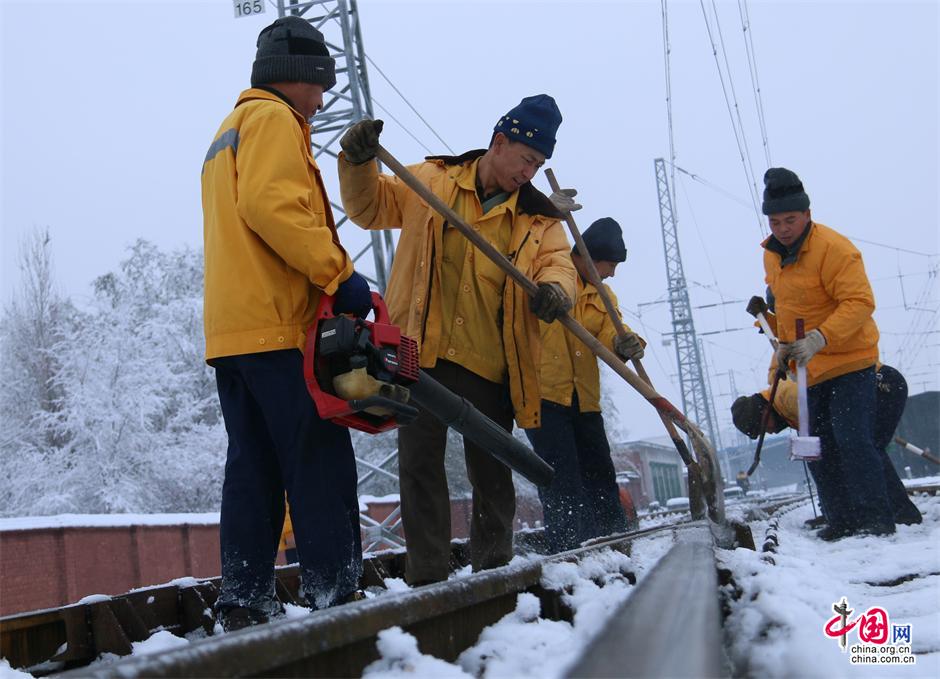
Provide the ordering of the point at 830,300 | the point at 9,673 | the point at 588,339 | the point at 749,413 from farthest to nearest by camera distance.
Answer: the point at 749,413 < the point at 830,300 < the point at 588,339 < the point at 9,673

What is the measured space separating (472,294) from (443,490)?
809mm

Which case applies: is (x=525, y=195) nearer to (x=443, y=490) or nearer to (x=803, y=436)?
(x=443, y=490)

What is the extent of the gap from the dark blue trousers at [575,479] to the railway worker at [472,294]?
2.95 feet

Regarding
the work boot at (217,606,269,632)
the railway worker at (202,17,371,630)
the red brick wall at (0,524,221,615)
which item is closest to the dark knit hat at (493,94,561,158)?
the railway worker at (202,17,371,630)

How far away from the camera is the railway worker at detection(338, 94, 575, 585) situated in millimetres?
3863

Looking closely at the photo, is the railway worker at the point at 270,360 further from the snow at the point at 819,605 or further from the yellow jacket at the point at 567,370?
the yellow jacket at the point at 567,370

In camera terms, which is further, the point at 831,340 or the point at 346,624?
the point at 831,340

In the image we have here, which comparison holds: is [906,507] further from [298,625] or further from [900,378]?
[298,625]

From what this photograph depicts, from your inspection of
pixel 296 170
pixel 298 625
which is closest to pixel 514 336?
pixel 296 170

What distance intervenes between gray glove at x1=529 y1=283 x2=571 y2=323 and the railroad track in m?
0.97

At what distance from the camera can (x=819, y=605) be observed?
2211 millimetres

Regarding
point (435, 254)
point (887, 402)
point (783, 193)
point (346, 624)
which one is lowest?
point (346, 624)

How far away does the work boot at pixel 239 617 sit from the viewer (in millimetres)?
2969

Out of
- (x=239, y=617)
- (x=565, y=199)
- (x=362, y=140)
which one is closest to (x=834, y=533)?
(x=565, y=199)
